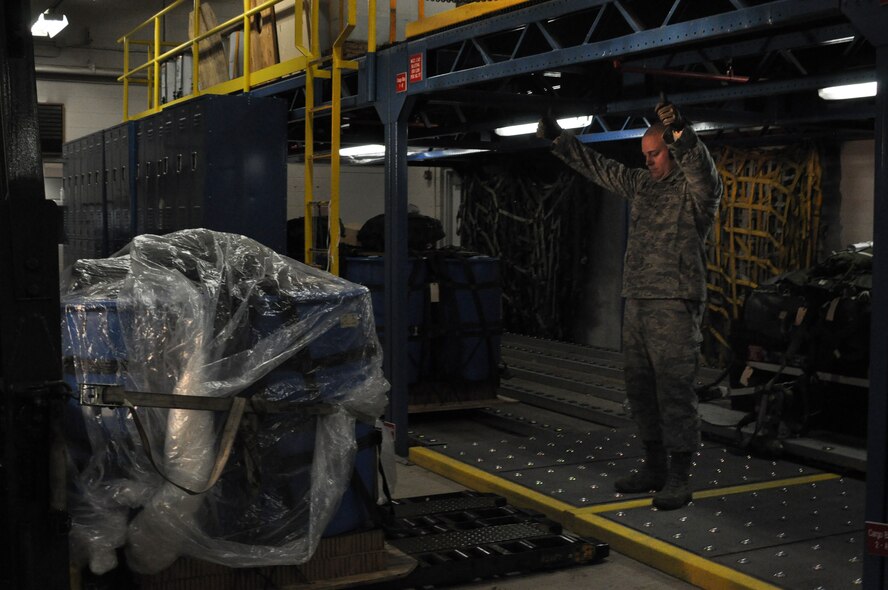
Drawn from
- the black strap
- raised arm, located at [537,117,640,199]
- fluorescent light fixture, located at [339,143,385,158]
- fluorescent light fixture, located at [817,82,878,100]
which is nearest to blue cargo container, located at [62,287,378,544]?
the black strap

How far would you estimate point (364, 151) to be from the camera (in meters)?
13.2

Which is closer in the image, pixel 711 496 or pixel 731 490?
pixel 711 496

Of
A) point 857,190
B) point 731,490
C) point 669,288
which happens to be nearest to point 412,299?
point 669,288

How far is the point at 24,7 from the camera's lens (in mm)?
3010

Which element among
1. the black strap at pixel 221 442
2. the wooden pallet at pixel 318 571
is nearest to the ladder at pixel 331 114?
the wooden pallet at pixel 318 571

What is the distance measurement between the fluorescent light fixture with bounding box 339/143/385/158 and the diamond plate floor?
471cm

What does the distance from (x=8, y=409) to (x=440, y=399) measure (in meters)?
6.22

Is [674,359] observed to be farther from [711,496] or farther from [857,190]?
[857,190]

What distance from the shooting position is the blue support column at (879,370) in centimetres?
392

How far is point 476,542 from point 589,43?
300 cm

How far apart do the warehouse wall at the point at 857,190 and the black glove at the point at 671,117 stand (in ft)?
17.3

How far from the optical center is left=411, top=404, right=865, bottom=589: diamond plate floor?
5.23m

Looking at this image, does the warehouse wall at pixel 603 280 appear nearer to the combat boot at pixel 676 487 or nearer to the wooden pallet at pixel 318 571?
the combat boot at pixel 676 487

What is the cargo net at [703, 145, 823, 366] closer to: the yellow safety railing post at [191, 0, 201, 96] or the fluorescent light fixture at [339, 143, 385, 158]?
the fluorescent light fixture at [339, 143, 385, 158]
